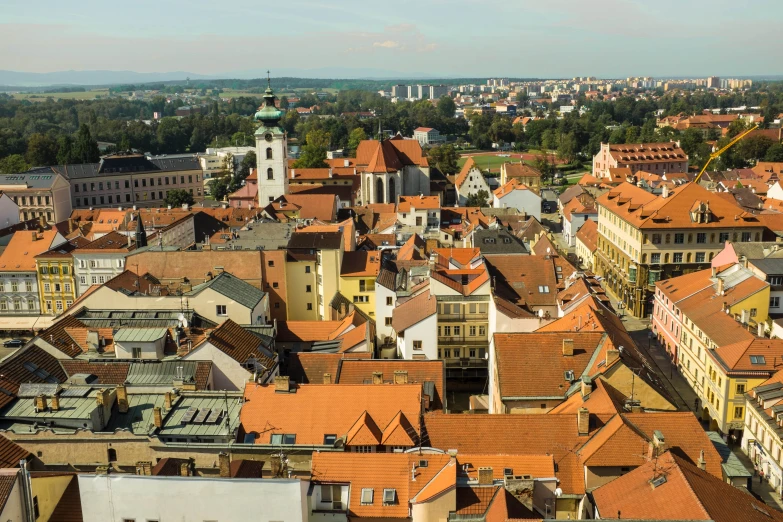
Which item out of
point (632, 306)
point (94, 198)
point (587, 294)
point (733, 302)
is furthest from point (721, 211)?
point (94, 198)

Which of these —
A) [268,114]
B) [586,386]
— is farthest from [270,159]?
[586,386]

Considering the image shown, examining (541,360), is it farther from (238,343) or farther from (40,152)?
(40,152)

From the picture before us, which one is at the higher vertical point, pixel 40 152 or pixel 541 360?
pixel 40 152

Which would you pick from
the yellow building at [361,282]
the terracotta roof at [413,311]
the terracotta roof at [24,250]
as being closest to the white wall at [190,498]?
the terracotta roof at [413,311]

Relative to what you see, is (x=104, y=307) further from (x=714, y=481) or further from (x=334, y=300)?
(x=714, y=481)

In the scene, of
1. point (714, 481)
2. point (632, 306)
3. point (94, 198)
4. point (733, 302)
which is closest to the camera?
point (714, 481)

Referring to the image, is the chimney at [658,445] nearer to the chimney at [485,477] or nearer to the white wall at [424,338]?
the chimney at [485,477]

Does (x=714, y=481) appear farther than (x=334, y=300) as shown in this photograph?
No
